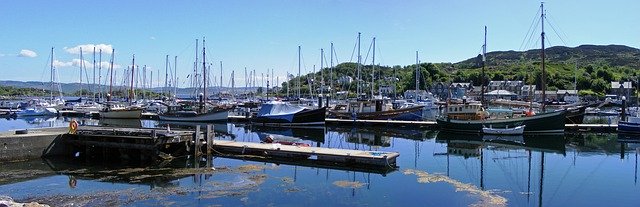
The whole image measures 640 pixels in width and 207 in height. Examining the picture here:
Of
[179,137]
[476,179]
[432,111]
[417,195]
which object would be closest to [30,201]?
[179,137]

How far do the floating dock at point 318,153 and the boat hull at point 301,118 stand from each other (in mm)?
25081

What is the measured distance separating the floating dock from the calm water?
1042mm

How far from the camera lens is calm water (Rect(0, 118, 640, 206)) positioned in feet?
61.8

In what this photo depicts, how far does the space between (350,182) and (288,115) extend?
115 feet

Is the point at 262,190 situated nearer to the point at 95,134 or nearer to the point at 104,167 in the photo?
the point at 104,167

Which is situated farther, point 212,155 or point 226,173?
point 212,155

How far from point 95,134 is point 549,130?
35936 mm

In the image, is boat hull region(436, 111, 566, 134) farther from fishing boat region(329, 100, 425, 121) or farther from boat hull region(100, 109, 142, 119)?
boat hull region(100, 109, 142, 119)

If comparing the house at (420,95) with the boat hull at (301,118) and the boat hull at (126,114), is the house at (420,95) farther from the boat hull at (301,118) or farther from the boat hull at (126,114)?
the boat hull at (126,114)

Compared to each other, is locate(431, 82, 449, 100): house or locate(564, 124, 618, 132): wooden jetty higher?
locate(431, 82, 449, 100): house

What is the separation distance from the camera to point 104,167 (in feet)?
83.3

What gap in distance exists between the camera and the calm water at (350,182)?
18.8 metres

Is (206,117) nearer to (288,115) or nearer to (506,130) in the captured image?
(288,115)

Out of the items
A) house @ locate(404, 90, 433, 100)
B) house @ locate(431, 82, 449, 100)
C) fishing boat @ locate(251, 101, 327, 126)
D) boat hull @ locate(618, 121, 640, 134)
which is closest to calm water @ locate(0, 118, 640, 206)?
boat hull @ locate(618, 121, 640, 134)
